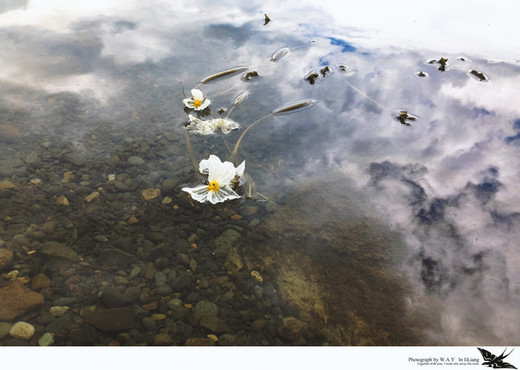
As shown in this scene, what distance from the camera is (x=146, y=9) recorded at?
4301mm

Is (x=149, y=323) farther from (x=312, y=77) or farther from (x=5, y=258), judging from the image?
(x=312, y=77)

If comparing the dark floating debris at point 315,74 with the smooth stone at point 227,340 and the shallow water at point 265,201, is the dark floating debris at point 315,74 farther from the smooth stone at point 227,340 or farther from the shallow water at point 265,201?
the smooth stone at point 227,340

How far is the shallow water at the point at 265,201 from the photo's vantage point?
64.3 inches

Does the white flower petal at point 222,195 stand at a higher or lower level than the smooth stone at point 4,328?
higher

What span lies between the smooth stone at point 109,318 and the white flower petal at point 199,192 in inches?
28.6

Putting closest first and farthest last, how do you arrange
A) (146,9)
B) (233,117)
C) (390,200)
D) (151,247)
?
(151,247) < (390,200) < (233,117) < (146,9)

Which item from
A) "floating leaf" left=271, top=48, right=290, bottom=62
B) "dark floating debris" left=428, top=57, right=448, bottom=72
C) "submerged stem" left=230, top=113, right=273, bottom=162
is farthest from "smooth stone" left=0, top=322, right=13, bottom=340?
"dark floating debris" left=428, top=57, right=448, bottom=72

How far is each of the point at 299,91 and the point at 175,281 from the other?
1.94m

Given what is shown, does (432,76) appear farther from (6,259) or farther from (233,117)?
(6,259)

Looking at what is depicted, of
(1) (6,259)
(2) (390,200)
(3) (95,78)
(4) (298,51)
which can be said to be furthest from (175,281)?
(4) (298,51)

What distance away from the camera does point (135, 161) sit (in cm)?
232

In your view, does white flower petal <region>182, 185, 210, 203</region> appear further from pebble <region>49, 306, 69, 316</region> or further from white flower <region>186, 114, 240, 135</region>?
pebble <region>49, 306, 69, 316</region>

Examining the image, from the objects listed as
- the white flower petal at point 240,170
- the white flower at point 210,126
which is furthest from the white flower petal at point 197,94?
the white flower petal at point 240,170
